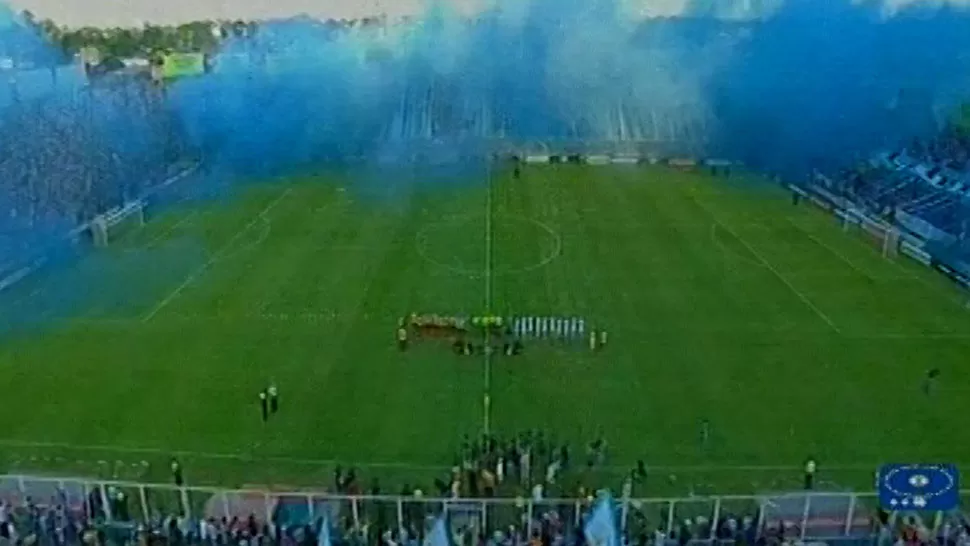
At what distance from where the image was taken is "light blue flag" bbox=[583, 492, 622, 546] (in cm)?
1185

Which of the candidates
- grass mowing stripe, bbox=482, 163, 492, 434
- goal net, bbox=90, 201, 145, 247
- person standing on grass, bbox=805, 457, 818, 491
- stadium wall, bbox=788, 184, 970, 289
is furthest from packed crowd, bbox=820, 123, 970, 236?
goal net, bbox=90, 201, 145, 247

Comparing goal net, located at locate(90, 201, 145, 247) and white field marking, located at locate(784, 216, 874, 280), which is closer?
white field marking, located at locate(784, 216, 874, 280)

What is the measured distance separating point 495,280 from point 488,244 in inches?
133

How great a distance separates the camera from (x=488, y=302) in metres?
22.8

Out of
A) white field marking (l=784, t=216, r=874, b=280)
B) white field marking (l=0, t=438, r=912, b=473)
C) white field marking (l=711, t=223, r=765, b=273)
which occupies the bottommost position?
white field marking (l=0, t=438, r=912, b=473)

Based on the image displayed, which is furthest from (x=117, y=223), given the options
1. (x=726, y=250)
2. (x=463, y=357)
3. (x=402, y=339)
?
(x=726, y=250)

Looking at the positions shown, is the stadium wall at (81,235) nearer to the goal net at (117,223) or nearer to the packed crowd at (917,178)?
the goal net at (117,223)

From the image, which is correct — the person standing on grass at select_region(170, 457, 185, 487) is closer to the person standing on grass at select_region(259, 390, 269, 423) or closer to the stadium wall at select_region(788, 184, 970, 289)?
the person standing on grass at select_region(259, 390, 269, 423)

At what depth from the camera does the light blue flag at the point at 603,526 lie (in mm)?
11852

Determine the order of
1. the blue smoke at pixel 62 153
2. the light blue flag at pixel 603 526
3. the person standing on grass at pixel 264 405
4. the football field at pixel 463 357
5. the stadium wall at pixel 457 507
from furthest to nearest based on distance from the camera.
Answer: the blue smoke at pixel 62 153 → the person standing on grass at pixel 264 405 → the football field at pixel 463 357 → the stadium wall at pixel 457 507 → the light blue flag at pixel 603 526

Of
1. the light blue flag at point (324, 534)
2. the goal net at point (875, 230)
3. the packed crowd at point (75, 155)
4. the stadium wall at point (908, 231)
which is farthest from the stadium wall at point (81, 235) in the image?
the goal net at point (875, 230)

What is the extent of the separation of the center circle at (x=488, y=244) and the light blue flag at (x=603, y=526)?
13.0 meters

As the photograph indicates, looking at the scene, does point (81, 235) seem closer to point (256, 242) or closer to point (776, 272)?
point (256, 242)

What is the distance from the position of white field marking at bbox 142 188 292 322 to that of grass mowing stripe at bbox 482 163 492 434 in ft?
19.3
